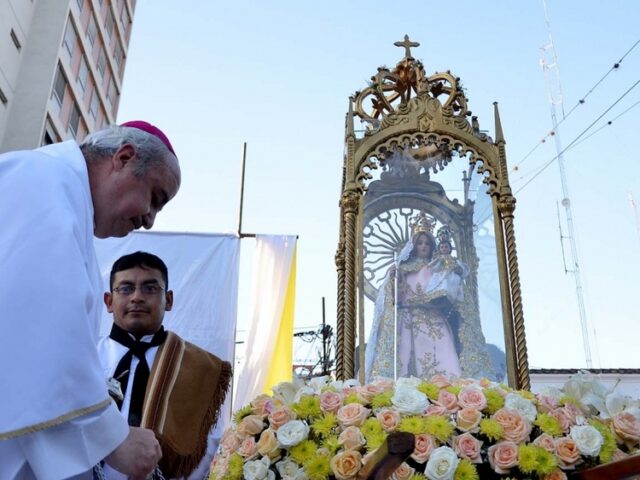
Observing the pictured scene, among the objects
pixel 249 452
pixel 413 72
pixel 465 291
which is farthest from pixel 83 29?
pixel 249 452

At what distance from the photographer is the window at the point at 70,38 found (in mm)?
15410

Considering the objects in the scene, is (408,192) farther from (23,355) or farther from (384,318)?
(23,355)

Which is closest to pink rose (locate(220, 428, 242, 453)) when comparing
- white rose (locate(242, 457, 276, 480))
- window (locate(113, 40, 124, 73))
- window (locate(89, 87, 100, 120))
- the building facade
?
white rose (locate(242, 457, 276, 480))

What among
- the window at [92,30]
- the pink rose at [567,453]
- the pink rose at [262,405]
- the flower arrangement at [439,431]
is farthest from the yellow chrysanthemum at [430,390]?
the window at [92,30]

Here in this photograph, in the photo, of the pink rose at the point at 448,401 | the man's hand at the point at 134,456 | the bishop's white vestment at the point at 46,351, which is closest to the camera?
the bishop's white vestment at the point at 46,351

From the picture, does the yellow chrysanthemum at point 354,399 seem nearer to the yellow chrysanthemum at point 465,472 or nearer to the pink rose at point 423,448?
the pink rose at point 423,448

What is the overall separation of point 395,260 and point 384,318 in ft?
1.12

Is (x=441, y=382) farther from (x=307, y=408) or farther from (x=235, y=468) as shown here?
(x=235, y=468)

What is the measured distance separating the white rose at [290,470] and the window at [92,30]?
1794 cm

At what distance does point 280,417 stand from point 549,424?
0.69 metres

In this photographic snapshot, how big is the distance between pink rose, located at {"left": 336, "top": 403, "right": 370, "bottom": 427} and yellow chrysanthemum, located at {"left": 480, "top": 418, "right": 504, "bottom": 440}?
30 centimetres

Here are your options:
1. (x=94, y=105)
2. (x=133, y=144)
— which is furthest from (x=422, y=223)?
(x=94, y=105)

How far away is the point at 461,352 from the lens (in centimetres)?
309

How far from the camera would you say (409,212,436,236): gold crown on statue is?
342 cm
